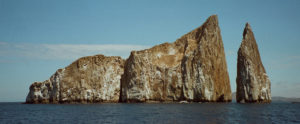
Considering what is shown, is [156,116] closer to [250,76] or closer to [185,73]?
[185,73]

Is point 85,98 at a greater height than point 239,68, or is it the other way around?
point 239,68

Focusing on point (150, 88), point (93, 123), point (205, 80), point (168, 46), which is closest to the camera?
point (93, 123)

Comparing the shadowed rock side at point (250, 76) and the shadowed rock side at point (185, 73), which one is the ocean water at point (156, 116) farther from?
the shadowed rock side at point (185, 73)

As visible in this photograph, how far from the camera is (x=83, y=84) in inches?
3536

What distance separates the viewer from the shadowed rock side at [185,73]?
83094mm

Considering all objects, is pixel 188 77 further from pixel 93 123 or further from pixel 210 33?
pixel 93 123

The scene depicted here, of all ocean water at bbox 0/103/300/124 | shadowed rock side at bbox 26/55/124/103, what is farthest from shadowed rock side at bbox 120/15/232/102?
ocean water at bbox 0/103/300/124

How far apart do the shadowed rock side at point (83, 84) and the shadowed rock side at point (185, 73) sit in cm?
425

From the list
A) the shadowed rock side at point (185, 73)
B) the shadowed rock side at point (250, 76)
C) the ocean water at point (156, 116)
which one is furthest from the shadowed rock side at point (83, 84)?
the shadowed rock side at point (250, 76)

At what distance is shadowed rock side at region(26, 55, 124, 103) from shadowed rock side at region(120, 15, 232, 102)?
4.25 m

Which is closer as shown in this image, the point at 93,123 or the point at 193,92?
the point at 93,123

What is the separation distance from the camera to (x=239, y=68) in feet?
271

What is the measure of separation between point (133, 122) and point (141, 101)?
5274cm

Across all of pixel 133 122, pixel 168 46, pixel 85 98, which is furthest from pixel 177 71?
pixel 133 122
